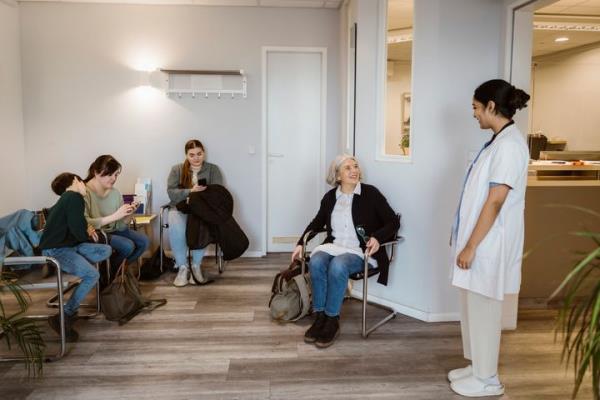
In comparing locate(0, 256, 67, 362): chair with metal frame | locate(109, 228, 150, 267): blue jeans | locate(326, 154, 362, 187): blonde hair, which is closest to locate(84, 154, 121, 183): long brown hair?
locate(109, 228, 150, 267): blue jeans

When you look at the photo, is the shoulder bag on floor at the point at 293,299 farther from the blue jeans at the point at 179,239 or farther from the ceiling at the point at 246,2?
the ceiling at the point at 246,2

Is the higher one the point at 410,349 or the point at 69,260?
the point at 69,260

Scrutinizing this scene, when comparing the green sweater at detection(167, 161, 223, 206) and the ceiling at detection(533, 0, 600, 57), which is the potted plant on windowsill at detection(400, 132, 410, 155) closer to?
the green sweater at detection(167, 161, 223, 206)

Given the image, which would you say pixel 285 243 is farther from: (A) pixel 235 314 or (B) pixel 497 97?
(B) pixel 497 97

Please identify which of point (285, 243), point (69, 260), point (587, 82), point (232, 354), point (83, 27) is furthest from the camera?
point (587, 82)

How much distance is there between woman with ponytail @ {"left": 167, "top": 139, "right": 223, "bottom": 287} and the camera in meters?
4.50

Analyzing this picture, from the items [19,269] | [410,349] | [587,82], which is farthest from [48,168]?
[587,82]

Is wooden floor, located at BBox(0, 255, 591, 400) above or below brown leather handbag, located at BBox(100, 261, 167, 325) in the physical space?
below

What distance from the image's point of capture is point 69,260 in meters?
3.20

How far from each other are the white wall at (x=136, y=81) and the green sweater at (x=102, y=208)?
135 cm

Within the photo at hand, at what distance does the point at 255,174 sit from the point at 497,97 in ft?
10.6

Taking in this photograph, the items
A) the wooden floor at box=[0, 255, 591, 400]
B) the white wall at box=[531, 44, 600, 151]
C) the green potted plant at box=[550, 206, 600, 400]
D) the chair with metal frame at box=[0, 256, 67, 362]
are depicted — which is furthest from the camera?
the white wall at box=[531, 44, 600, 151]

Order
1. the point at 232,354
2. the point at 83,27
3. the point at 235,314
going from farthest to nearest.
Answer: the point at 83,27
the point at 235,314
the point at 232,354

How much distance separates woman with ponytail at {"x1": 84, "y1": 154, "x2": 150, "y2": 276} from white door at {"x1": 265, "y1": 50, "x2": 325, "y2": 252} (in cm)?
173
